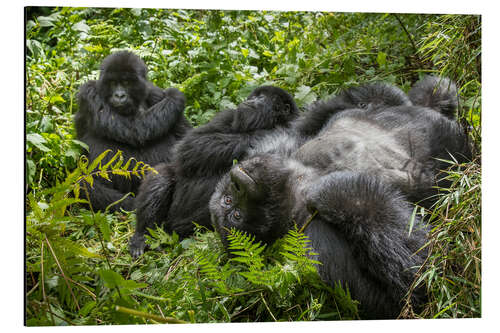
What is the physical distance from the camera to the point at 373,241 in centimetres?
220

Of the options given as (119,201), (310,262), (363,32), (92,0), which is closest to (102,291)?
(310,262)

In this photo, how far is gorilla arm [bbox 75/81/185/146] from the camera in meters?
3.49

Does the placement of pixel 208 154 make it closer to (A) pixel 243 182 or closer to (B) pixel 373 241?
(A) pixel 243 182

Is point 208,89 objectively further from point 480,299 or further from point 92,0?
point 480,299

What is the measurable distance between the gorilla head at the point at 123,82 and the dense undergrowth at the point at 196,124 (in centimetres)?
8

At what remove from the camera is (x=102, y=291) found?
7.06 feet

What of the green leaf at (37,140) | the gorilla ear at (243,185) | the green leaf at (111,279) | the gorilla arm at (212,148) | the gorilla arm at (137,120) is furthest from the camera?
the gorilla arm at (137,120)

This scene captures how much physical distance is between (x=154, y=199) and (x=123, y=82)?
83 cm

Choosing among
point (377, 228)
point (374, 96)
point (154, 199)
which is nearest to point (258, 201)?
point (377, 228)

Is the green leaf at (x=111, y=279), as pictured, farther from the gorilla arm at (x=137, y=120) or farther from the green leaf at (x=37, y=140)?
the gorilla arm at (x=137, y=120)

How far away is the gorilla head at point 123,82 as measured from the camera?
3119mm

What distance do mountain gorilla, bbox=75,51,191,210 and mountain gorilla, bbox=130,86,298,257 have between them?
27 cm

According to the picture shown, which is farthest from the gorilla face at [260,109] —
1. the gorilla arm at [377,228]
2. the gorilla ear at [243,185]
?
A: the gorilla arm at [377,228]

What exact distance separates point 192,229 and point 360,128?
43.7 inches
